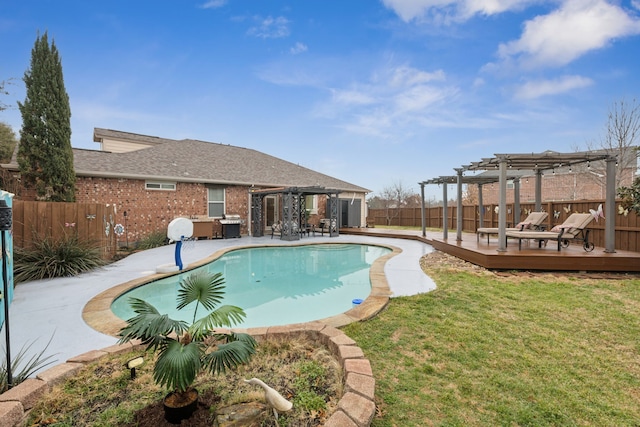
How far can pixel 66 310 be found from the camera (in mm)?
4414

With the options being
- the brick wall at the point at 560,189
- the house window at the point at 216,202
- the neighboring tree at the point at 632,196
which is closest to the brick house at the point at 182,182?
the house window at the point at 216,202

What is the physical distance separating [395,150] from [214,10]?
17.1 m

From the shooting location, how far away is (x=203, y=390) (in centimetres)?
240

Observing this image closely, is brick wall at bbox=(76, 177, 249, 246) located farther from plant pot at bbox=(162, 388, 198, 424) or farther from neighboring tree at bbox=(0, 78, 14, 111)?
plant pot at bbox=(162, 388, 198, 424)

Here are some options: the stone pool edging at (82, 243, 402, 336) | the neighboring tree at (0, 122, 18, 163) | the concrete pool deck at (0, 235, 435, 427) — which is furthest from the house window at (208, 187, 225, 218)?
the neighboring tree at (0, 122, 18, 163)

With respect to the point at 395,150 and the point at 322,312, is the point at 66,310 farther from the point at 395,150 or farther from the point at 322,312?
the point at 395,150

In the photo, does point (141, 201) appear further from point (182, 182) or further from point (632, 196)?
point (632, 196)

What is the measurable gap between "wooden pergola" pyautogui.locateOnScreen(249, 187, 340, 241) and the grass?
1054cm

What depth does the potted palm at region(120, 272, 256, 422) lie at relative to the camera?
1765 millimetres

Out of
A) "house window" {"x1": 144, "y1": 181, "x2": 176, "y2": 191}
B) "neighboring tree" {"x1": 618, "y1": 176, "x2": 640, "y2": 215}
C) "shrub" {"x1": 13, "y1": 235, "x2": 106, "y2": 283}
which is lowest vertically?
"shrub" {"x1": 13, "y1": 235, "x2": 106, "y2": 283}

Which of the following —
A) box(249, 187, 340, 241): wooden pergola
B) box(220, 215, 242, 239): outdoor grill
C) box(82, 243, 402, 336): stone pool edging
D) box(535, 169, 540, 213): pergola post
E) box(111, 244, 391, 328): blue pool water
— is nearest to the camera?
box(82, 243, 402, 336): stone pool edging

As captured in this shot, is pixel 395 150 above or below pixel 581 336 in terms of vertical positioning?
above

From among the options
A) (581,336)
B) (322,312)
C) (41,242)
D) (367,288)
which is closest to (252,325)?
(322,312)

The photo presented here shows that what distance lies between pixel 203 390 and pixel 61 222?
7.19 meters
